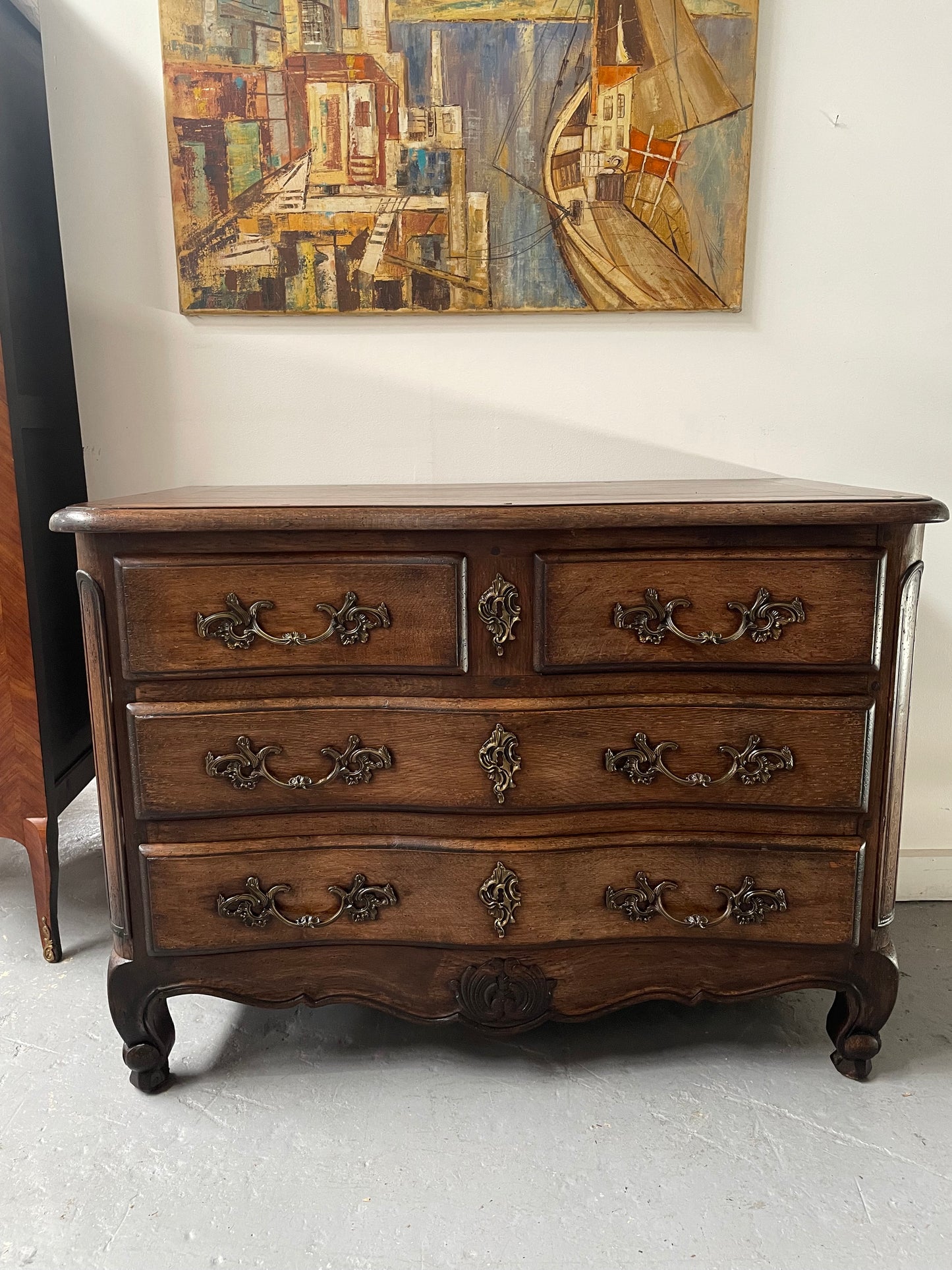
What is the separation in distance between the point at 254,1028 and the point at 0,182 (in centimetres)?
174

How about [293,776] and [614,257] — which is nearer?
[293,776]

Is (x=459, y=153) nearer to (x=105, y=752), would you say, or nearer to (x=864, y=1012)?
(x=105, y=752)

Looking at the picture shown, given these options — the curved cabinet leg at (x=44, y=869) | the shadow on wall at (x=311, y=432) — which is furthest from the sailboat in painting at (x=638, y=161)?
the curved cabinet leg at (x=44, y=869)

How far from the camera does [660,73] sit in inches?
69.5

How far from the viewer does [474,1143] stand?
4.27ft

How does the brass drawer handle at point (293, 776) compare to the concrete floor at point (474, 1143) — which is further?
the brass drawer handle at point (293, 776)

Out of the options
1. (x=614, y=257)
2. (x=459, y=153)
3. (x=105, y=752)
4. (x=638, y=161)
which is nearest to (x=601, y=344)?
(x=614, y=257)

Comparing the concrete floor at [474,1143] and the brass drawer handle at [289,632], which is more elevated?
the brass drawer handle at [289,632]

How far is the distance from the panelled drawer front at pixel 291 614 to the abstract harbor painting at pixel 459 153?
894 mm

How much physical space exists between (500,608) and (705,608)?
314mm

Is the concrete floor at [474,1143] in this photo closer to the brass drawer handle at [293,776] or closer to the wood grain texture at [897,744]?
the wood grain texture at [897,744]

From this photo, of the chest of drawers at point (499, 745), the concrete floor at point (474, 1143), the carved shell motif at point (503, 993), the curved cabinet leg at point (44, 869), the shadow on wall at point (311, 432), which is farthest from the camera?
the shadow on wall at point (311, 432)

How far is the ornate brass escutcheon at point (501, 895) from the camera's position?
132cm

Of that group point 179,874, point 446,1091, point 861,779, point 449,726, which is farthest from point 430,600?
point 446,1091
